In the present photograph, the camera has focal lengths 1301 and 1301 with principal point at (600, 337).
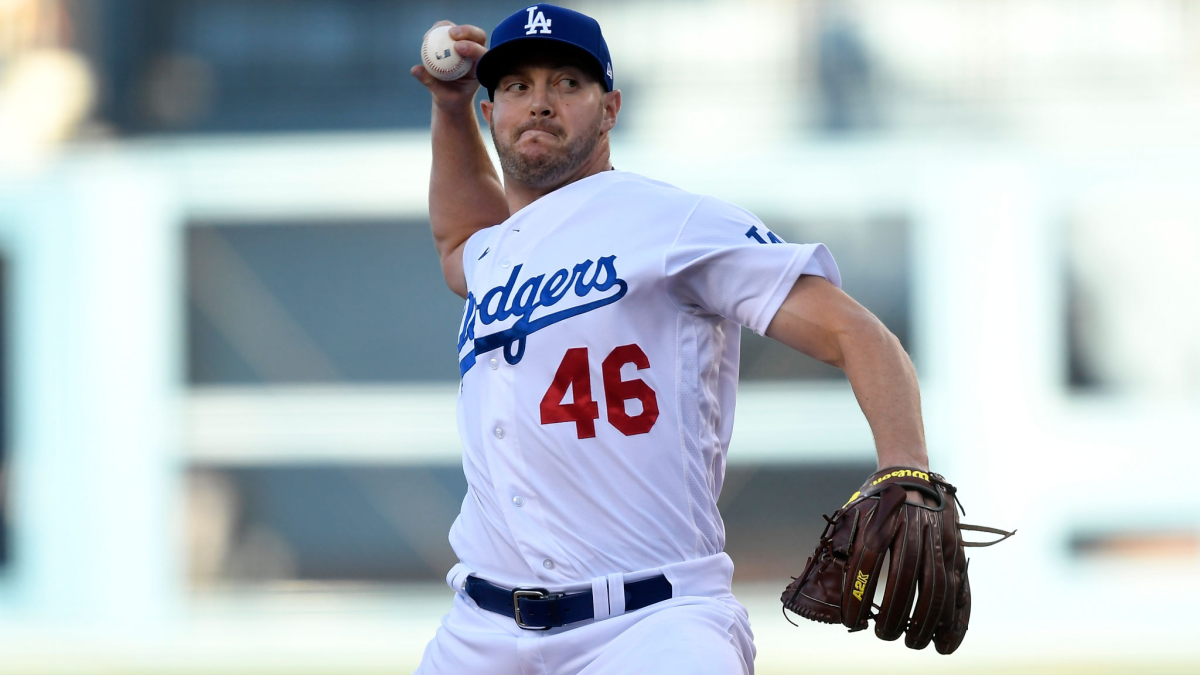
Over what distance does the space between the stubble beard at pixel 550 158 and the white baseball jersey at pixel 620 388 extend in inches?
7.6

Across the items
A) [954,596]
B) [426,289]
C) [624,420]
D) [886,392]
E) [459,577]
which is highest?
[886,392]

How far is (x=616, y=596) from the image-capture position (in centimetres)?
223

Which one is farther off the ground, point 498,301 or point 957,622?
point 498,301

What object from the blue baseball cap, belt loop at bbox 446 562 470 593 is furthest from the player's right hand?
belt loop at bbox 446 562 470 593

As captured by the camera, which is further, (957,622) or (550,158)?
(550,158)

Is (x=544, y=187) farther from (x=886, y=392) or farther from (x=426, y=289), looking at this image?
(x=426, y=289)

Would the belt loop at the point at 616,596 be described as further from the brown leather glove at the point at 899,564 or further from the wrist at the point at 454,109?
the wrist at the point at 454,109

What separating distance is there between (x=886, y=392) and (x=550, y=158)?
848 millimetres

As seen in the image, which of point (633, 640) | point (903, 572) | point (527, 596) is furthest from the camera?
point (527, 596)

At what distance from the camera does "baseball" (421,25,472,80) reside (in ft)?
9.63

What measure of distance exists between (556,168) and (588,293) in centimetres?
Answer: 35

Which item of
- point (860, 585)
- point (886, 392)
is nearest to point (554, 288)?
point (886, 392)

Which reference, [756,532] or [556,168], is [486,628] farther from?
[756,532]

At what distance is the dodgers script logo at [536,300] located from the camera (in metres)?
2.33
